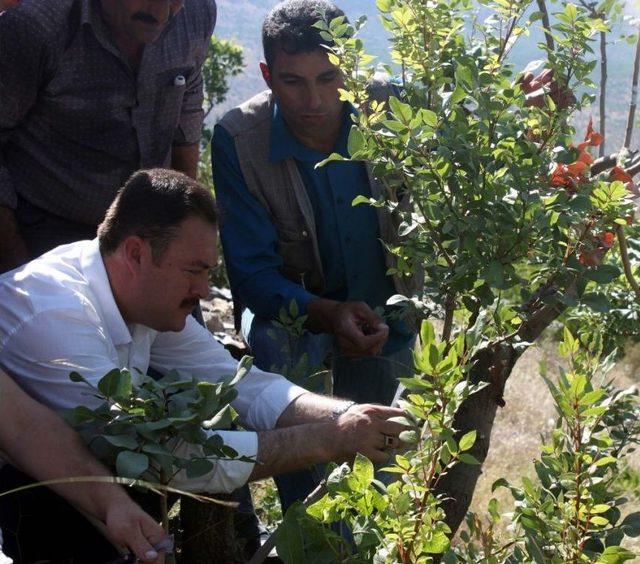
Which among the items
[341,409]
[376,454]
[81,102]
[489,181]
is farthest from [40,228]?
[489,181]

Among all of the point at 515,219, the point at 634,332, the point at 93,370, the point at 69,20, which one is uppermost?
the point at 69,20

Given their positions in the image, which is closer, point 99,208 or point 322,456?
point 322,456

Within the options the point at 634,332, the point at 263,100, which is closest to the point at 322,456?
the point at 634,332

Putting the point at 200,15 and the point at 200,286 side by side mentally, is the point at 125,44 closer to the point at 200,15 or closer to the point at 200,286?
the point at 200,15

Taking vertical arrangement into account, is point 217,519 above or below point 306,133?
below

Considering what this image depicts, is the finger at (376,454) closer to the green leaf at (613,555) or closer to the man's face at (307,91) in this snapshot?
the green leaf at (613,555)

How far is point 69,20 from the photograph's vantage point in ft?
11.0

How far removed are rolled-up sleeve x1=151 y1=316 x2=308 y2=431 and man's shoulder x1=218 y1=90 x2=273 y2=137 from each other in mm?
855

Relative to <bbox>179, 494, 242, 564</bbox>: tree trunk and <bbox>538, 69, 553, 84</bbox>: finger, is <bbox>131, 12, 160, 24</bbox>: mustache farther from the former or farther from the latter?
<bbox>179, 494, 242, 564</bbox>: tree trunk

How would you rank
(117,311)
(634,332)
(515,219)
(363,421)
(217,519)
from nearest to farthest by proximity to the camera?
(515,219) < (363,421) < (117,311) < (217,519) < (634,332)

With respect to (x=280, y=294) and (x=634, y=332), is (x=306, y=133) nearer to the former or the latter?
(x=280, y=294)

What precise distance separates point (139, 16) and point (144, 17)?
15mm

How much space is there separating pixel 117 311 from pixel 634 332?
163cm

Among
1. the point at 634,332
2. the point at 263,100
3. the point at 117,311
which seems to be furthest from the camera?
the point at 263,100
